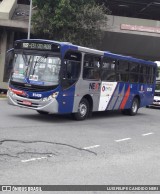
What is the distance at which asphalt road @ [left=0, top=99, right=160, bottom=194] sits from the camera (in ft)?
21.8

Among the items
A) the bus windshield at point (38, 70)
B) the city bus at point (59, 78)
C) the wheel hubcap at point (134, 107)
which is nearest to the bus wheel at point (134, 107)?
the wheel hubcap at point (134, 107)

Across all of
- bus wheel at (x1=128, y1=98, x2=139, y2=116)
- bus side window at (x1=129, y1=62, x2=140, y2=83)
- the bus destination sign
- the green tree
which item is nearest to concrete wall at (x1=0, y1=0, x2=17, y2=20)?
the green tree

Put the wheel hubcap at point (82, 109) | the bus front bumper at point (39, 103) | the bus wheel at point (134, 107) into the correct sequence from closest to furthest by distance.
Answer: the bus front bumper at point (39, 103) < the wheel hubcap at point (82, 109) < the bus wheel at point (134, 107)

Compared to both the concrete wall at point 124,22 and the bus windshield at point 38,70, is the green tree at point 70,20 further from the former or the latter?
the bus windshield at point 38,70

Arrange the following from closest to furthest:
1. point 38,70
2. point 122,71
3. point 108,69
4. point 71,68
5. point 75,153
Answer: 1. point 75,153
2. point 38,70
3. point 71,68
4. point 108,69
5. point 122,71

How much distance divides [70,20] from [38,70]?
15.7 m

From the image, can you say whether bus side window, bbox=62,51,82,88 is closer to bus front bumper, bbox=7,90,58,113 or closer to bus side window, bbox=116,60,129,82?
bus front bumper, bbox=7,90,58,113

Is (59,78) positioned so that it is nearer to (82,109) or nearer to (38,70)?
(38,70)

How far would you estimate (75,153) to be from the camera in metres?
8.76

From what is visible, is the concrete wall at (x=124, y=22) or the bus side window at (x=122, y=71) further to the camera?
the concrete wall at (x=124, y=22)

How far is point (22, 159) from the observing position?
305 inches

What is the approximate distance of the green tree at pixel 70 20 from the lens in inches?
1126

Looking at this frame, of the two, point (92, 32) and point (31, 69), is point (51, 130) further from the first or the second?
point (92, 32)

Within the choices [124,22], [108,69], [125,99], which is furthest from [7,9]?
[108,69]
